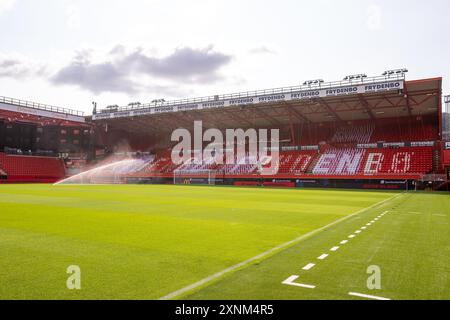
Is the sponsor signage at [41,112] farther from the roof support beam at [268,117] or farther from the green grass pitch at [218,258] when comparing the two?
the green grass pitch at [218,258]

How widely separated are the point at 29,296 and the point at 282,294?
3.51 metres

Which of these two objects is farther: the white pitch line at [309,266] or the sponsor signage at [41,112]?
the sponsor signage at [41,112]

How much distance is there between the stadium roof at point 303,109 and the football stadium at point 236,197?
0.98 feet

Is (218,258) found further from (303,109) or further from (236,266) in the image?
(303,109)

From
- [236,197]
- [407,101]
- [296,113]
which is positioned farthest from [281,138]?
[236,197]

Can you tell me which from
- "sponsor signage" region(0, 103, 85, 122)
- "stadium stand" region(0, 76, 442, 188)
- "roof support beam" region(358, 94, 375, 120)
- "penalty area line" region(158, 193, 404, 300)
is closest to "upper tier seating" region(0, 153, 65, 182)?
"stadium stand" region(0, 76, 442, 188)

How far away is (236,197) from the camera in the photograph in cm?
2662

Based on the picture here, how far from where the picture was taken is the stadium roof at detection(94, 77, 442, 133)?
43.8 m

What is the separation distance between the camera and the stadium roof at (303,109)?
4381cm

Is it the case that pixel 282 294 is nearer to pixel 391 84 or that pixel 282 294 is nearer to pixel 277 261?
pixel 277 261

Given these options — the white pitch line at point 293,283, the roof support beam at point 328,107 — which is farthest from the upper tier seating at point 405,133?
the white pitch line at point 293,283

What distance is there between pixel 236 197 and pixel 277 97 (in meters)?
25.7

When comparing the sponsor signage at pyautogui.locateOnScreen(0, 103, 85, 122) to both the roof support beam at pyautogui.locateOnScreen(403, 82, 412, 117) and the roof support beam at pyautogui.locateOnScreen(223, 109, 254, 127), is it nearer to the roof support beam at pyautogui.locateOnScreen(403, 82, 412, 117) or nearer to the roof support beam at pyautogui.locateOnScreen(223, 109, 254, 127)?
the roof support beam at pyautogui.locateOnScreen(223, 109, 254, 127)

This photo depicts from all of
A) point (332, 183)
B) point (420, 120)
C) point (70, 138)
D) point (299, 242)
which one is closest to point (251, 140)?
point (332, 183)
